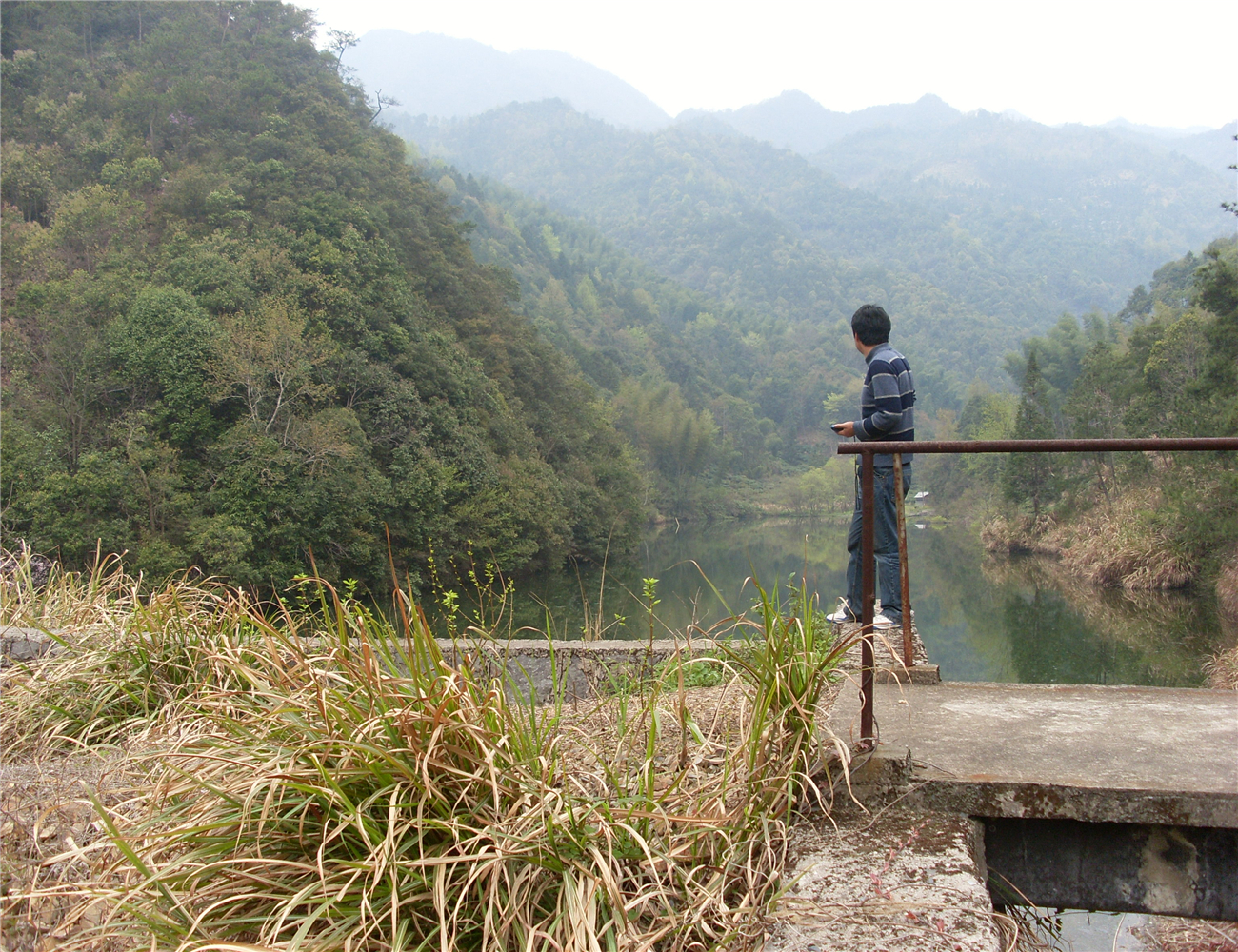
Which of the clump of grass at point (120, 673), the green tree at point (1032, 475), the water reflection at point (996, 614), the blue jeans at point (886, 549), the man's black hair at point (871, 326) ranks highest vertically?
the man's black hair at point (871, 326)

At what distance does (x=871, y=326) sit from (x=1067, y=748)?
7.71ft

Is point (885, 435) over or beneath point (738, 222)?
beneath

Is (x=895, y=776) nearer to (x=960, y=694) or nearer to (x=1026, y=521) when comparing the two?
(x=960, y=694)

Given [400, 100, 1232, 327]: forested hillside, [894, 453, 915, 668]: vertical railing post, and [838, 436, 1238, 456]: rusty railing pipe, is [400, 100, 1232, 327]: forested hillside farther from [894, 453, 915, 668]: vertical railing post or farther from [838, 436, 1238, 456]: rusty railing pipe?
[838, 436, 1238, 456]: rusty railing pipe

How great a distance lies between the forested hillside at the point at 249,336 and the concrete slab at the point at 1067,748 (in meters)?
18.3

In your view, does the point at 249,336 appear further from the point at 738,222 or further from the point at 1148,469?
the point at 738,222

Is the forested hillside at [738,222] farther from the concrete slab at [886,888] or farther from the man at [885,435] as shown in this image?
the concrete slab at [886,888]

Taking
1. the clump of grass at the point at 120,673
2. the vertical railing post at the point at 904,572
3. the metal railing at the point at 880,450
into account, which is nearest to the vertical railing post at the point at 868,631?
the metal railing at the point at 880,450

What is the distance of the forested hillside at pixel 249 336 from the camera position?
20.5 m

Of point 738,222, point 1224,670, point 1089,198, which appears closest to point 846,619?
point 1224,670

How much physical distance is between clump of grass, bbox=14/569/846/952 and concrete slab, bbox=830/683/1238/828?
434 mm

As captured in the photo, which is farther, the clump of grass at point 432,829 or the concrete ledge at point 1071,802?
the concrete ledge at point 1071,802

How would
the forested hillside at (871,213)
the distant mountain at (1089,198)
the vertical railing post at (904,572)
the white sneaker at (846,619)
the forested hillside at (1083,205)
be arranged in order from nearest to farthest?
the vertical railing post at (904,572)
the white sneaker at (846,619)
the forested hillside at (871,213)
the forested hillside at (1083,205)
the distant mountain at (1089,198)

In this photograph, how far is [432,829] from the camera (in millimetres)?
2100
